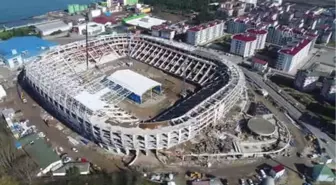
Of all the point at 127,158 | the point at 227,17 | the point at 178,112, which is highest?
the point at 227,17

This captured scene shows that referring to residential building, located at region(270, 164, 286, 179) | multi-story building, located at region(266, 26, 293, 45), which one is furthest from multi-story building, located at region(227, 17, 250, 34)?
residential building, located at region(270, 164, 286, 179)

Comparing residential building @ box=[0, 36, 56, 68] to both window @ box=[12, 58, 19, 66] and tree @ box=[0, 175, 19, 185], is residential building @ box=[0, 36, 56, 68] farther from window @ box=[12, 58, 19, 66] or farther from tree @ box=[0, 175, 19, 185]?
tree @ box=[0, 175, 19, 185]

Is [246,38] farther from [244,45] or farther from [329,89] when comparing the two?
[329,89]

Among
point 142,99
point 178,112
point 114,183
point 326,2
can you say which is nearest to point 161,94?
point 142,99

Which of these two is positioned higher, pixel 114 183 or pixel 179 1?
pixel 179 1

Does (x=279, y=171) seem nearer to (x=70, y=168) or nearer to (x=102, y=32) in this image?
(x=70, y=168)

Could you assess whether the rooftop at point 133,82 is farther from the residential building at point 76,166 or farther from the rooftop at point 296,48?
the rooftop at point 296,48
